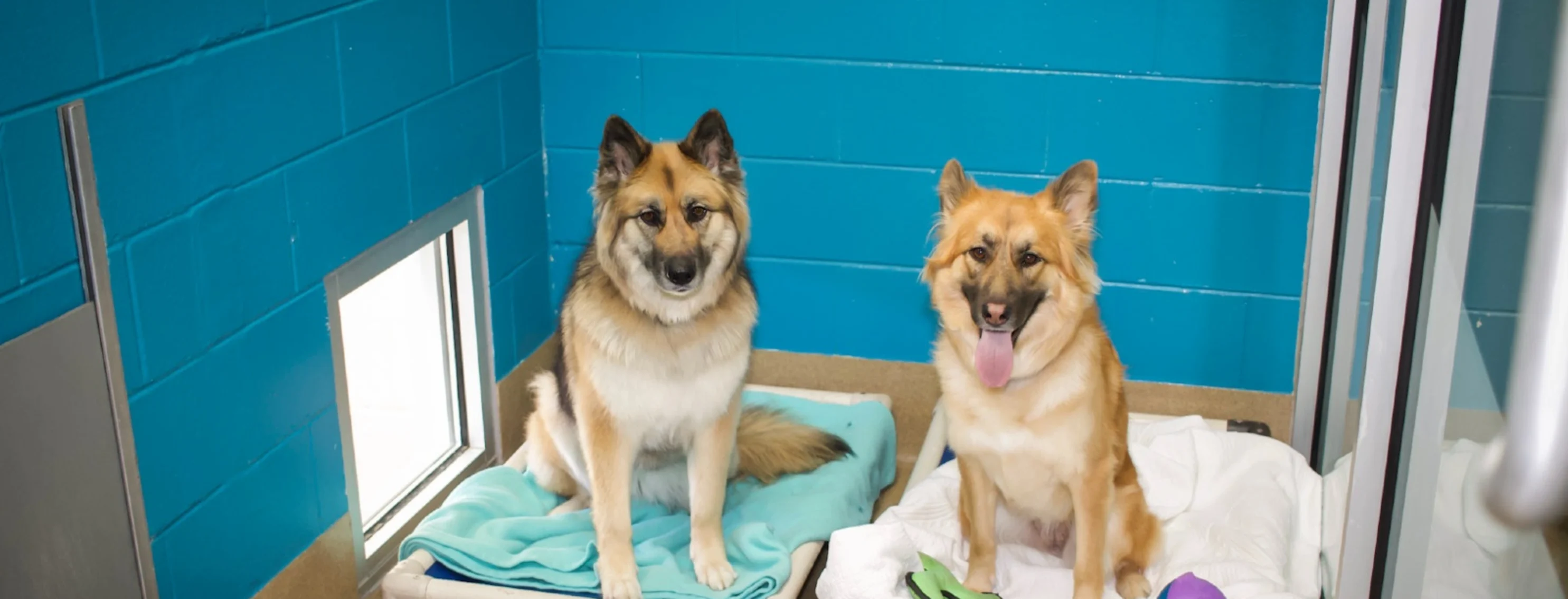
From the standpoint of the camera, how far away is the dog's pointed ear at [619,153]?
262 centimetres

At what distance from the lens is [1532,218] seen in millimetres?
493

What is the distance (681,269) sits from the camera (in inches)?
104

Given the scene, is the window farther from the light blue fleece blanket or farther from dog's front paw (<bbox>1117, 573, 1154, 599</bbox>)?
dog's front paw (<bbox>1117, 573, 1154, 599</bbox>)

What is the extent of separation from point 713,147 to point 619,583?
974 mm

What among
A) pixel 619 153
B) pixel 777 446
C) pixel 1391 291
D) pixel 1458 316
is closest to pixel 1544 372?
pixel 1458 316

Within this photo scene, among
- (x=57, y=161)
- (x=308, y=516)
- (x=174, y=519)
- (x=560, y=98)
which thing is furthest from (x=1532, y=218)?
(x=560, y=98)

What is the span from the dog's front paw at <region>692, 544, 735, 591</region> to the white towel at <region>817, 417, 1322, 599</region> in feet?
0.70

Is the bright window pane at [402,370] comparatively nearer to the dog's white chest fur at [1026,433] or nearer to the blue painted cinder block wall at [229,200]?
the blue painted cinder block wall at [229,200]

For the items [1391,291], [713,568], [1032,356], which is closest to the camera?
[1391,291]

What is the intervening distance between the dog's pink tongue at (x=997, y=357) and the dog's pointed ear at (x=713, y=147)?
667mm

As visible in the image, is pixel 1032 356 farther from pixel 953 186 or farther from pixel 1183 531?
pixel 1183 531

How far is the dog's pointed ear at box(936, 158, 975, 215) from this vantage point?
2576 mm

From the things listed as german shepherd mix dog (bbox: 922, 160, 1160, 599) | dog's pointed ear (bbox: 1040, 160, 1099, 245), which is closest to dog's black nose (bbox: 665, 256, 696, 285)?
german shepherd mix dog (bbox: 922, 160, 1160, 599)

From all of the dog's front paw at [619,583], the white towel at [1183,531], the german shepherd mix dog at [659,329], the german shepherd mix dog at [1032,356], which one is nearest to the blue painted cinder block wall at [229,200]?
the german shepherd mix dog at [659,329]
